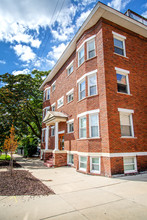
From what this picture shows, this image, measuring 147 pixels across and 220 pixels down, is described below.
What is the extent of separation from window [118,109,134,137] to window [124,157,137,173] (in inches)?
61.1

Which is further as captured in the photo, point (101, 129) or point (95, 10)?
point (95, 10)

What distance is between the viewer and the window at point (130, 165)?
30.0 feet

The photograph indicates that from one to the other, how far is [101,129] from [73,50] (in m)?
9.13

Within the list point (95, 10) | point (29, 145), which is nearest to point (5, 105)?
point (29, 145)

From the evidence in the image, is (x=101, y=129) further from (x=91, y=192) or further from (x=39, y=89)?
(x=39, y=89)

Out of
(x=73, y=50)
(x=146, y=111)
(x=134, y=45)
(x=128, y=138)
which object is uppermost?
(x=73, y=50)

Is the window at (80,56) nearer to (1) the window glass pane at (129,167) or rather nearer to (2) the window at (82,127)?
(2) the window at (82,127)

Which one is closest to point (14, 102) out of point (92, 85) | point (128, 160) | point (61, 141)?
point (61, 141)

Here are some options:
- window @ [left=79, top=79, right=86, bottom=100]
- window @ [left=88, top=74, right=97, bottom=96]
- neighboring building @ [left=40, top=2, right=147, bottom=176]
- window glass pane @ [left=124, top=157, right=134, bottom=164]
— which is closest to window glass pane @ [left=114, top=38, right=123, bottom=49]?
neighboring building @ [left=40, top=2, right=147, bottom=176]

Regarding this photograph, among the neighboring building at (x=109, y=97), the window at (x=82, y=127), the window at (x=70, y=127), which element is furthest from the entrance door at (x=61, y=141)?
the window at (x=82, y=127)

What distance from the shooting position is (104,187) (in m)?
6.49

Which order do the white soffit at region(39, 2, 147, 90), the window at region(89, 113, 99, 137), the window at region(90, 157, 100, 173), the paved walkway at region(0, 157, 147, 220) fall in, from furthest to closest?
the white soffit at region(39, 2, 147, 90), the window at region(89, 113, 99, 137), the window at region(90, 157, 100, 173), the paved walkway at region(0, 157, 147, 220)

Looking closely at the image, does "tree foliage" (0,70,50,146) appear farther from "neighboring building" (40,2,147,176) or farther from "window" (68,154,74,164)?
"window" (68,154,74,164)

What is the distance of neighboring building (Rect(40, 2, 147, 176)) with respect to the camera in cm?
923
